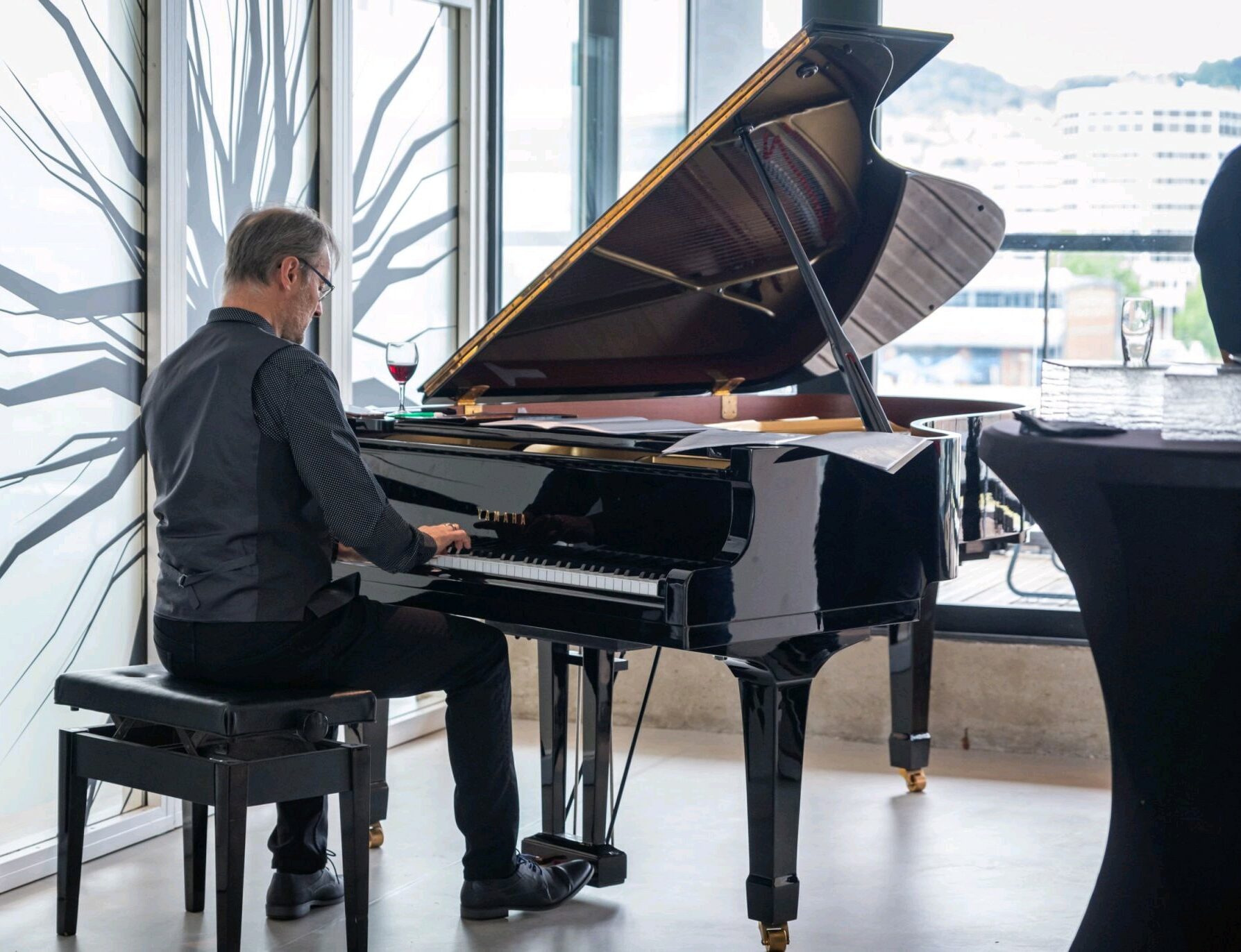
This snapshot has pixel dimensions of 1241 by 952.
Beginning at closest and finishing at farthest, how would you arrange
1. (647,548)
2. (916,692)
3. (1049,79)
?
(647,548), (916,692), (1049,79)

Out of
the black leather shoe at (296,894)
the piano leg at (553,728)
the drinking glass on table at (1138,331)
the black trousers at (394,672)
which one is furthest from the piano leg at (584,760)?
the drinking glass on table at (1138,331)

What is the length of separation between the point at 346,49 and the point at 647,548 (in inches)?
87.7

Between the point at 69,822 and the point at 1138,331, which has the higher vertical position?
the point at 1138,331

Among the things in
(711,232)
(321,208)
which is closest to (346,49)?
(321,208)

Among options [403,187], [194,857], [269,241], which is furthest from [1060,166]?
[194,857]

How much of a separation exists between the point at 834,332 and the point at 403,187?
2056 mm

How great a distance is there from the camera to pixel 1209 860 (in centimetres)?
182

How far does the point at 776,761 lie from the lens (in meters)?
2.89

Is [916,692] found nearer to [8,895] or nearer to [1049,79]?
[1049,79]

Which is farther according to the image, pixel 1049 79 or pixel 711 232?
pixel 1049 79

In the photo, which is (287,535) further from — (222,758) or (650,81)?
(650,81)

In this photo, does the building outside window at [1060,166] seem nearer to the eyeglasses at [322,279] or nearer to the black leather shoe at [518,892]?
the black leather shoe at [518,892]

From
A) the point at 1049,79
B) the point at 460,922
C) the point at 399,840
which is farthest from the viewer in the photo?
the point at 1049,79

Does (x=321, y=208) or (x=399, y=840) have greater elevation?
A: (x=321, y=208)
